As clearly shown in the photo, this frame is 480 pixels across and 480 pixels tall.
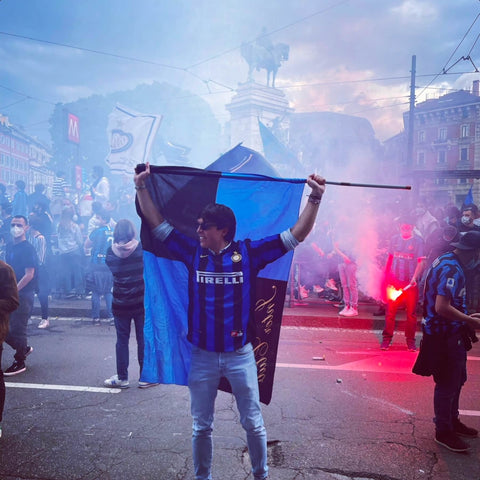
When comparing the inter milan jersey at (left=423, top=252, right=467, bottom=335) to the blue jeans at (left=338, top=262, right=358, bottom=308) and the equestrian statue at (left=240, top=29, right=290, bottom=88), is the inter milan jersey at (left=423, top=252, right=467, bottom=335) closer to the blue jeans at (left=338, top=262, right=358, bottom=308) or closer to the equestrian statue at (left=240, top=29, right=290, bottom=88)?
the blue jeans at (left=338, top=262, right=358, bottom=308)

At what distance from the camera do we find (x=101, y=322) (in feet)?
27.4

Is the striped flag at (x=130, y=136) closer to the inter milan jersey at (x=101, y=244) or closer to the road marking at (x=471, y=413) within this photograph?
the inter milan jersey at (x=101, y=244)

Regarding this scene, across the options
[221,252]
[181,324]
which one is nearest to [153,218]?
[221,252]

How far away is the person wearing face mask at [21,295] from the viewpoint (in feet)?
18.3

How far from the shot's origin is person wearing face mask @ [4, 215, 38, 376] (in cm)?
557

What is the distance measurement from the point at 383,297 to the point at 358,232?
69.3 inches

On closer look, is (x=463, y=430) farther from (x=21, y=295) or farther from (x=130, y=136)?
(x=130, y=136)

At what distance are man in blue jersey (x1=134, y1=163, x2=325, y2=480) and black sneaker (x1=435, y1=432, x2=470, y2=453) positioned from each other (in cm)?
183

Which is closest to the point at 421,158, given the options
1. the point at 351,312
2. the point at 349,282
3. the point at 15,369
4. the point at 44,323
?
the point at 349,282

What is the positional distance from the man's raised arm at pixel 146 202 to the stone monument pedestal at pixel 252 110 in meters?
30.8

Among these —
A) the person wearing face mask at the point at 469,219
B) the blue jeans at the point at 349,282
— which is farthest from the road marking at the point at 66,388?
the person wearing face mask at the point at 469,219

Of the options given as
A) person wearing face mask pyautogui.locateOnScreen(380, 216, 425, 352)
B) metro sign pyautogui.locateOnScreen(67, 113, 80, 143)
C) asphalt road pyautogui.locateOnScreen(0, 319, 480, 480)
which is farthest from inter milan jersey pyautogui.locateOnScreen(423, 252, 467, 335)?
metro sign pyautogui.locateOnScreen(67, 113, 80, 143)

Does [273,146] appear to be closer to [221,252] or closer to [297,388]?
[297,388]

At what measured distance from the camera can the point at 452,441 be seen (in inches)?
150
